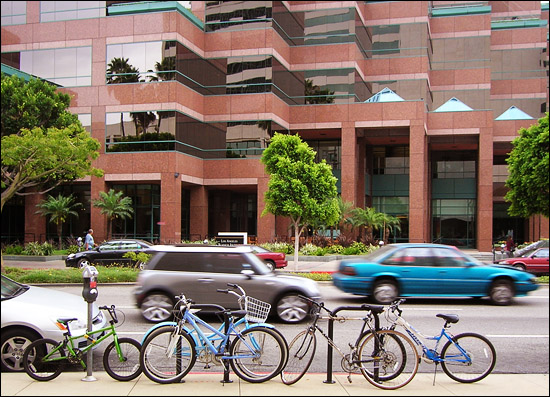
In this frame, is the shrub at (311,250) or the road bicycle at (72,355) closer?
the road bicycle at (72,355)

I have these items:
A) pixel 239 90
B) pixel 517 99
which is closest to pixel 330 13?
pixel 239 90

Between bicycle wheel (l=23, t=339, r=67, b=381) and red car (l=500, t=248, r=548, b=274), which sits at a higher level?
red car (l=500, t=248, r=548, b=274)

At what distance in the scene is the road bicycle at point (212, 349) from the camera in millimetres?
7066

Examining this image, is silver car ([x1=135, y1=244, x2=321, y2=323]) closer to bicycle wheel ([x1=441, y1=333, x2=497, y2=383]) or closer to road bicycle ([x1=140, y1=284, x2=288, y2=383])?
road bicycle ([x1=140, y1=284, x2=288, y2=383])

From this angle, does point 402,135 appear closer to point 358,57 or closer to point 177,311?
point 358,57

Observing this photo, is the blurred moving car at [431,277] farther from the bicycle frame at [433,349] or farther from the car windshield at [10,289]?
the car windshield at [10,289]

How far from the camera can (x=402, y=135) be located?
4666 cm

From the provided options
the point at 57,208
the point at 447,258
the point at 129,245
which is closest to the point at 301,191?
the point at 129,245

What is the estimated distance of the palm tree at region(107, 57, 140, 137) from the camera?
38.6 meters

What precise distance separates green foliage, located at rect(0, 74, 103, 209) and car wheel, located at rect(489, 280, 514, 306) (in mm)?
17758

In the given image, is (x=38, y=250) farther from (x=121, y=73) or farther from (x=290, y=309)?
(x=290, y=309)

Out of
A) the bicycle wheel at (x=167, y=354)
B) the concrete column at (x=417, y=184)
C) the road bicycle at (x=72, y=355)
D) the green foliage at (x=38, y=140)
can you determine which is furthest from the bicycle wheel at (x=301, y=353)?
the concrete column at (x=417, y=184)

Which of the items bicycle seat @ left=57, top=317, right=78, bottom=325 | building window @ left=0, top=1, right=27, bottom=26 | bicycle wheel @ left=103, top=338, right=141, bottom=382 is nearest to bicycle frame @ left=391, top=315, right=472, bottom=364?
bicycle wheel @ left=103, top=338, right=141, bottom=382

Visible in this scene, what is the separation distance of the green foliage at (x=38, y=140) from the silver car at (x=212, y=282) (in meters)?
13.6
